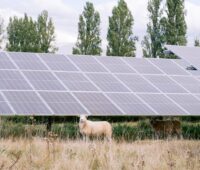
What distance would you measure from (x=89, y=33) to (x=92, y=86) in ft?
92.8

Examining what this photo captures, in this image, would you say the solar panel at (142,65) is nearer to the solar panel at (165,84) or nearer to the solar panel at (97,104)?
the solar panel at (165,84)

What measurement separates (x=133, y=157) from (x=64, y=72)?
10.1 meters

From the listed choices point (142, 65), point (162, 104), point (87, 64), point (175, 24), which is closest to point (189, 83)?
point (142, 65)

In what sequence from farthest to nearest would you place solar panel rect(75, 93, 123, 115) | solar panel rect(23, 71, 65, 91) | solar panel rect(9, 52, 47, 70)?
solar panel rect(9, 52, 47, 70) < solar panel rect(23, 71, 65, 91) < solar panel rect(75, 93, 123, 115)

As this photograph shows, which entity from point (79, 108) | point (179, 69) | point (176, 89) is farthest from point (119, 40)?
point (79, 108)

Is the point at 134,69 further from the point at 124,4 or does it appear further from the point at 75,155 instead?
the point at 124,4

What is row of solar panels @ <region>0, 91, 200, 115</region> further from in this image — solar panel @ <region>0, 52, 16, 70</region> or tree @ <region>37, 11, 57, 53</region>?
tree @ <region>37, 11, 57, 53</region>

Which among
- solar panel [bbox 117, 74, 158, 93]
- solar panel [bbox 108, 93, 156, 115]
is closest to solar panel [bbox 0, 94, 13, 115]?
solar panel [bbox 108, 93, 156, 115]

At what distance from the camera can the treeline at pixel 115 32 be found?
1665 inches

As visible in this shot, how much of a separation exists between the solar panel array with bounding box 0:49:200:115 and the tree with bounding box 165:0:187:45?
1915 cm

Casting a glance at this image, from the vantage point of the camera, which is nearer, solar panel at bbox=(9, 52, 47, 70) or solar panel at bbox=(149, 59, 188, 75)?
solar panel at bbox=(9, 52, 47, 70)

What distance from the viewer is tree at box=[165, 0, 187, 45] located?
41250 millimetres

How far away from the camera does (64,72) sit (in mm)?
19141

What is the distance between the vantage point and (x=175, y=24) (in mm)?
41969
